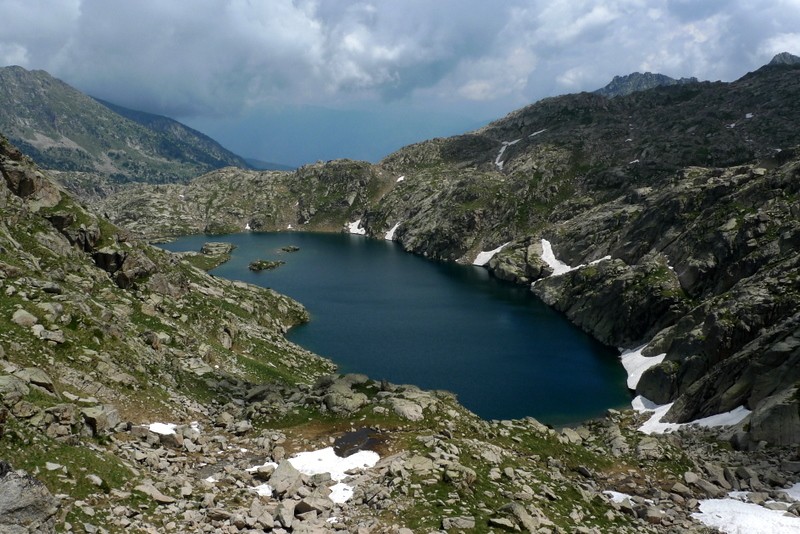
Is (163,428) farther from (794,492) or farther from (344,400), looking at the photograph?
(794,492)

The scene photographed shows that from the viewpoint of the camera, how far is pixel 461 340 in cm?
9356

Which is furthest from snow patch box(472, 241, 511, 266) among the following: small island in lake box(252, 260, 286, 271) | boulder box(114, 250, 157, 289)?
boulder box(114, 250, 157, 289)

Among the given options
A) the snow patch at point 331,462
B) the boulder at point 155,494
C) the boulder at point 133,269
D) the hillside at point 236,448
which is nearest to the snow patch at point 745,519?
the hillside at point 236,448

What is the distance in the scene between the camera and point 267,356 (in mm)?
63406

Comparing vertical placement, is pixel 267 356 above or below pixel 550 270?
below

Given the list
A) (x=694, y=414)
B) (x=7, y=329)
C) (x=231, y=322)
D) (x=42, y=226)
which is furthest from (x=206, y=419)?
(x=694, y=414)

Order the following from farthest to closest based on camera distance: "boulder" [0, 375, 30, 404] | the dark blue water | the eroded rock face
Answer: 1. the dark blue water
2. "boulder" [0, 375, 30, 404]
3. the eroded rock face

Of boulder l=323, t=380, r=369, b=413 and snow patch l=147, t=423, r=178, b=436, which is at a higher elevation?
boulder l=323, t=380, r=369, b=413

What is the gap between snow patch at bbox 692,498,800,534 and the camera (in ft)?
87.9

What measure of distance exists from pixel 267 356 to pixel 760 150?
189 metres

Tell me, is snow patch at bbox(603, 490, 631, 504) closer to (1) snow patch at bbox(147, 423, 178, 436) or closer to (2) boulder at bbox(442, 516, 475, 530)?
(2) boulder at bbox(442, 516, 475, 530)

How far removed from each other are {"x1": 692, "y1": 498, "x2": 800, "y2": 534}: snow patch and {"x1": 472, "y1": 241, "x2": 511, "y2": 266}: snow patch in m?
147

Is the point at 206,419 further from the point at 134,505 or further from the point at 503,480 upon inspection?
the point at 503,480

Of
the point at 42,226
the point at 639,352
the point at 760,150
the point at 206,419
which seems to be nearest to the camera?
the point at 206,419
